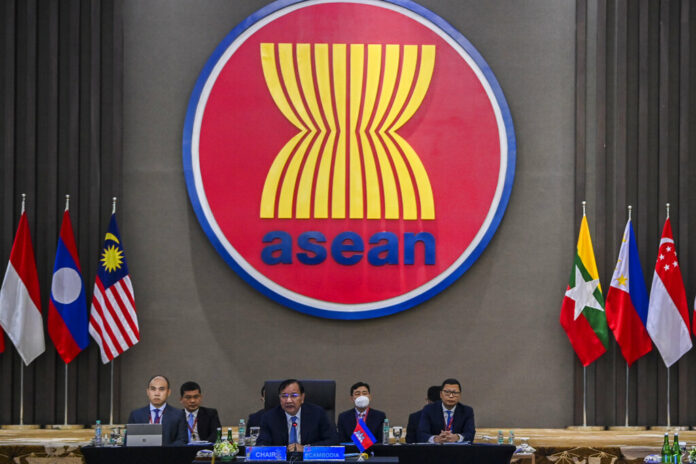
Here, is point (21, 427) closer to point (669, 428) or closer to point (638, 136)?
point (669, 428)

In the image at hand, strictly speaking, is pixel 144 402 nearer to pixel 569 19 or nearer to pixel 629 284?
pixel 629 284

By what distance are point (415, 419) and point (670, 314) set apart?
232 cm

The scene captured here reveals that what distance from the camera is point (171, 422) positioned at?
21.2ft

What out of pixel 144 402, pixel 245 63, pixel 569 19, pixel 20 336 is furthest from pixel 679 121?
pixel 20 336

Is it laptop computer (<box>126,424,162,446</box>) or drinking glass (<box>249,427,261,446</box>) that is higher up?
laptop computer (<box>126,424,162,446</box>)

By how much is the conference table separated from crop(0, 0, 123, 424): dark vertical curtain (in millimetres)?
2351

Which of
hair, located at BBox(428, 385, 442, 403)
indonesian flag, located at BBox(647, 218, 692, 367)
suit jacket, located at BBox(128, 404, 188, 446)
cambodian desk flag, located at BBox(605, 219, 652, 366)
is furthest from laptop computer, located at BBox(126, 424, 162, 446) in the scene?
indonesian flag, located at BBox(647, 218, 692, 367)

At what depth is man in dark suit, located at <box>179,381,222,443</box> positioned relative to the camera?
23.1 feet

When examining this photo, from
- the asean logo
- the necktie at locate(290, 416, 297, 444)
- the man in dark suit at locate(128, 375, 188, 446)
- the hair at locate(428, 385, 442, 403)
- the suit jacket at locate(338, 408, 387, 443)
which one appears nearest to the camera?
the necktie at locate(290, 416, 297, 444)

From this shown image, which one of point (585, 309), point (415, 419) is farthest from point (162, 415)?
point (585, 309)

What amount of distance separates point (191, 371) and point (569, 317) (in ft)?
10.3

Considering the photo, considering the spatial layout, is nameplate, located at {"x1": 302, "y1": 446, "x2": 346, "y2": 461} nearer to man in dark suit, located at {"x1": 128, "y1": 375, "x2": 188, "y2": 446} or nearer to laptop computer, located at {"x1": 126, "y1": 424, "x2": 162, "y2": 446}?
laptop computer, located at {"x1": 126, "y1": 424, "x2": 162, "y2": 446}

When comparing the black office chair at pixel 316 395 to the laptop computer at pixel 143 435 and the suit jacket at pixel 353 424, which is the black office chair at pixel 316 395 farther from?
the laptop computer at pixel 143 435

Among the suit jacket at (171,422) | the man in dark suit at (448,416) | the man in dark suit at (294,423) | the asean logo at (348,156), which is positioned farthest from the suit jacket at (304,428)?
the asean logo at (348,156)
